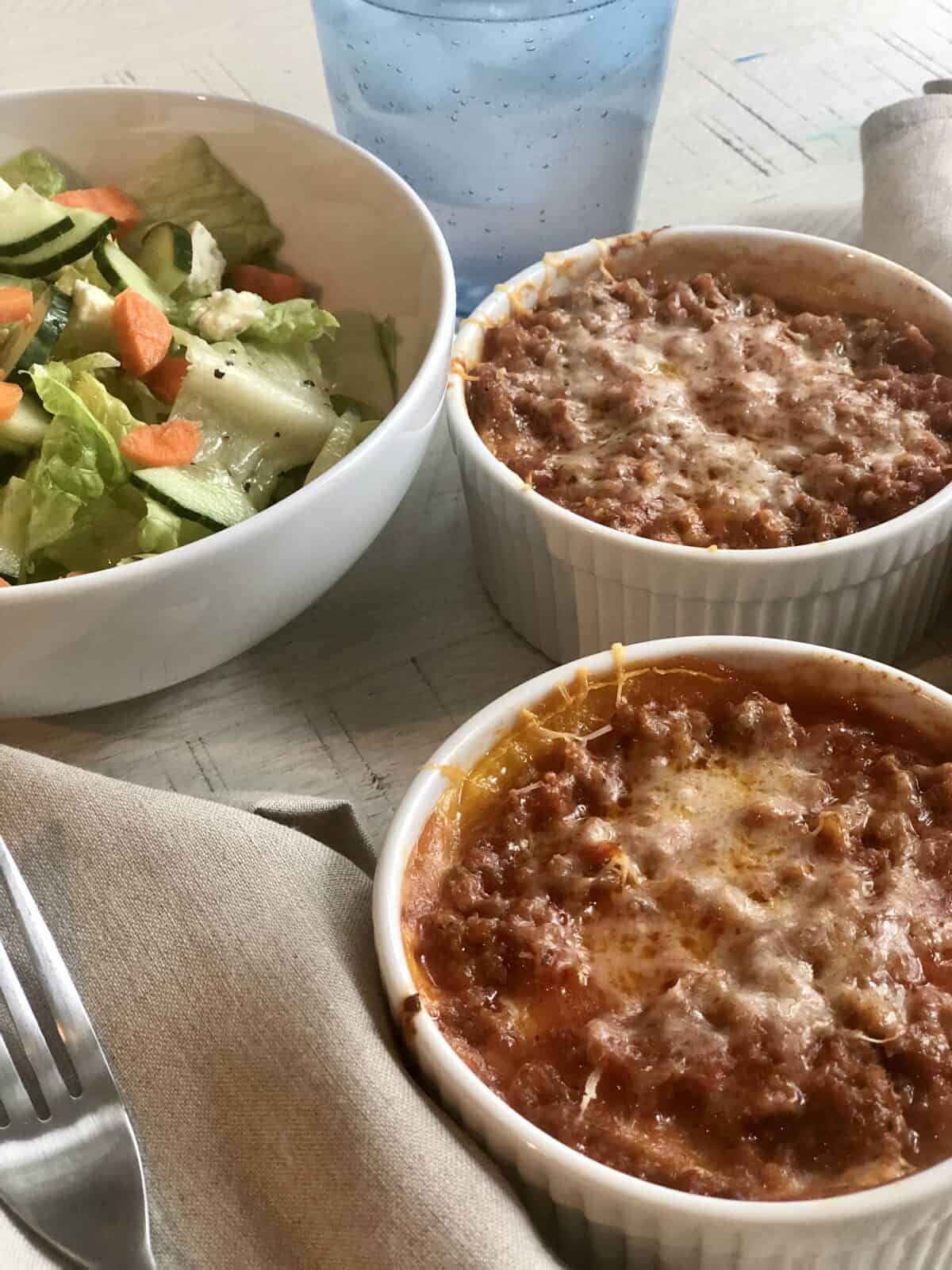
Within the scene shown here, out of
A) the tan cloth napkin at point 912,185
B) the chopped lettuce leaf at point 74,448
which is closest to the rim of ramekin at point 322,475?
the chopped lettuce leaf at point 74,448

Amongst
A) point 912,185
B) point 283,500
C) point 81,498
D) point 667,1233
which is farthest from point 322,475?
point 912,185


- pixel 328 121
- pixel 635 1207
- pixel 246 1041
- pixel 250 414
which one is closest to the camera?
pixel 635 1207

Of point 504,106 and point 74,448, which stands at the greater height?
point 504,106

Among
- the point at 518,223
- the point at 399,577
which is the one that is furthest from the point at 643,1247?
the point at 518,223

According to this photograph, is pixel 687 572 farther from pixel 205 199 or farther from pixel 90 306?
pixel 205 199

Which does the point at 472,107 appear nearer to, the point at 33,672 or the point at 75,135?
the point at 75,135
